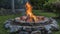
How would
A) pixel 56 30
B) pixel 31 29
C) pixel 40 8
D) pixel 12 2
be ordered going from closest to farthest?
pixel 31 29 → pixel 56 30 → pixel 12 2 → pixel 40 8

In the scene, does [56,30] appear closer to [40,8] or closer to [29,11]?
[29,11]

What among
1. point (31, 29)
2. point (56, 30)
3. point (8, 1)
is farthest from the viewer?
point (8, 1)

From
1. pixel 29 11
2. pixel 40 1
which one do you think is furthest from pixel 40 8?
pixel 29 11

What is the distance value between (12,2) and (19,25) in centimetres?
564

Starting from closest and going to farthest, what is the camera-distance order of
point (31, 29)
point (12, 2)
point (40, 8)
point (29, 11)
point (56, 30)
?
1. point (31, 29)
2. point (56, 30)
3. point (29, 11)
4. point (12, 2)
5. point (40, 8)

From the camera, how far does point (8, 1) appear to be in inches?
543

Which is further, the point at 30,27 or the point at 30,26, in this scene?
the point at 30,26

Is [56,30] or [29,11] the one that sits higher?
[29,11]

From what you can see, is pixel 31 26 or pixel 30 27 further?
pixel 31 26

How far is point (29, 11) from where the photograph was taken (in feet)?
28.2

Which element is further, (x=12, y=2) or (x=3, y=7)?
(x=3, y=7)

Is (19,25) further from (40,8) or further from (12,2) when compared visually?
(40,8)

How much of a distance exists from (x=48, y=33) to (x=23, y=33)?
0.92 metres

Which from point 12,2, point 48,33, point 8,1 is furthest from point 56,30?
point 8,1
